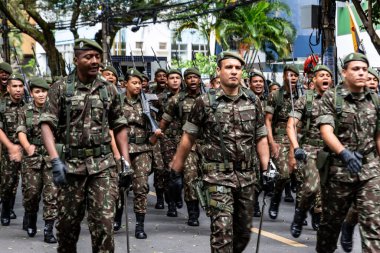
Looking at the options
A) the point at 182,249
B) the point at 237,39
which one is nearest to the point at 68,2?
the point at 237,39

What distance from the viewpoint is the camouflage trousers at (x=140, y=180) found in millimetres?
9680

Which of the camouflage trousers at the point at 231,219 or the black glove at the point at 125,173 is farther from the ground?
the black glove at the point at 125,173

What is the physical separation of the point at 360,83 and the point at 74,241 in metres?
2.76

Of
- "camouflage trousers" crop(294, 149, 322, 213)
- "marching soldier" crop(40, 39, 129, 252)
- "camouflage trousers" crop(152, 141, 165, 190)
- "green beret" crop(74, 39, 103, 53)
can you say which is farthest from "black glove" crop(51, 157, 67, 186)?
"camouflage trousers" crop(152, 141, 165, 190)

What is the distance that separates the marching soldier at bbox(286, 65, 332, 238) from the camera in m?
9.20

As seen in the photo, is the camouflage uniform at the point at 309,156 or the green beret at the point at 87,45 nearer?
the green beret at the point at 87,45

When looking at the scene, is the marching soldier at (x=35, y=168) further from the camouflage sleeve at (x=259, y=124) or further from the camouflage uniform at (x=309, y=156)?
the camouflage sleeve at (x=259, y=124)

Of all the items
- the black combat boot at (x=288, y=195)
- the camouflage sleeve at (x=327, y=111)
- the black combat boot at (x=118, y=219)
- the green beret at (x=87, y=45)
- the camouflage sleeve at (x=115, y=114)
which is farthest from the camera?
the black combat boot at (x=288, y=195)

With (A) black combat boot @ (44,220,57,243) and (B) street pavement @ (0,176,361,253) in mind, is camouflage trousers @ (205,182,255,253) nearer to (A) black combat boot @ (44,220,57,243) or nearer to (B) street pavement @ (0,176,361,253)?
(B) street pavement @ (0,176,361,253)

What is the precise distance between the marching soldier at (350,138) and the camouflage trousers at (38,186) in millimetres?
3445

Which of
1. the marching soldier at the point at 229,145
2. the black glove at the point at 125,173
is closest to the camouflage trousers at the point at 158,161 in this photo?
the marching soldier at the point at 229,145

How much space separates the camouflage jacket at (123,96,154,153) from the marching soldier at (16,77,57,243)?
3.92 feet

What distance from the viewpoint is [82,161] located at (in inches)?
268

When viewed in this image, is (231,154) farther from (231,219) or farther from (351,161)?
(351,161)
